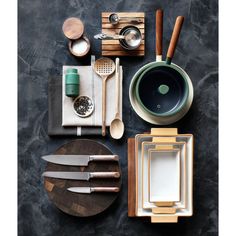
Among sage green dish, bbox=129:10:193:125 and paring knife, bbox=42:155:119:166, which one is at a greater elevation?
sage green dish, bbox=129:10:193:125

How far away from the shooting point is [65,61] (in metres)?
1.43

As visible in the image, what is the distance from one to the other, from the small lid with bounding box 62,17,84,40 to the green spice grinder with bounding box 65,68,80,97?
0.41 ft

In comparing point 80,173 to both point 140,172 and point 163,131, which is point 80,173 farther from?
point 163,131

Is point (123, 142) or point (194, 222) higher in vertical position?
point (123, 142)

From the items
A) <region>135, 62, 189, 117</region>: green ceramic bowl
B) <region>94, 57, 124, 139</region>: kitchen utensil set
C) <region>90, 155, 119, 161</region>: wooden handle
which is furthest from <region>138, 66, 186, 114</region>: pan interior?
<region>90, 155, 119, 161</region>: wooden handle

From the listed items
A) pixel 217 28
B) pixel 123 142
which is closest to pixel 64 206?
pixel 123 142

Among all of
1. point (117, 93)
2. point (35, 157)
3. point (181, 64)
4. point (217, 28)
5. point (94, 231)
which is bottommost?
point (94, 231)

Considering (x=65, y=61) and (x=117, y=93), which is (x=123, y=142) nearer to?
(x=117, y=93)

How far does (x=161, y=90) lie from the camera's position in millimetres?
1377

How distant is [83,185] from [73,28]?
0.59 metres

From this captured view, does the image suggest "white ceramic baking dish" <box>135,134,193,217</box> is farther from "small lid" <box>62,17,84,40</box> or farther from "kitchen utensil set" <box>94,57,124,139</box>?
"small lid" <box>62,17,84,40</box>

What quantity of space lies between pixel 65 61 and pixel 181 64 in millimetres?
452

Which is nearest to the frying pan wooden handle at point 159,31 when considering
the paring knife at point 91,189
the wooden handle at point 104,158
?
the wooden handle at point 104,158

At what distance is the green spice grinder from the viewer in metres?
1.36
